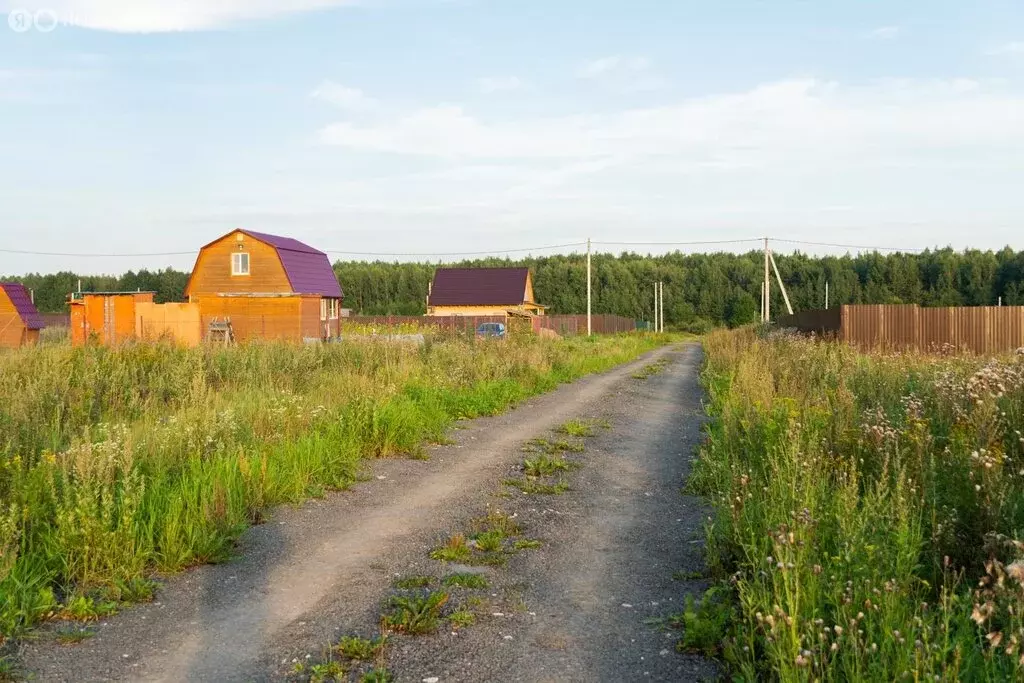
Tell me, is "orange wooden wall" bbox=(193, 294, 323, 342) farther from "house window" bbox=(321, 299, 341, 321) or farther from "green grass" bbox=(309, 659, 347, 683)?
"green grass" bbox=(309, 659, 347, 683)

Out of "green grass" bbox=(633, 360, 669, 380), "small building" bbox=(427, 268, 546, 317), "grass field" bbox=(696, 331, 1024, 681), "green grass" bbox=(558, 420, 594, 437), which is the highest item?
"small building" bbox=(427, 268, 546, 317)

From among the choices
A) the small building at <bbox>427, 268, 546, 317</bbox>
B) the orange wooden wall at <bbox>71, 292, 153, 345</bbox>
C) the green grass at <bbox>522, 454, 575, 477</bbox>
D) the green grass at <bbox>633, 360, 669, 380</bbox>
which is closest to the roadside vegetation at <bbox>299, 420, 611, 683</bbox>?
the green grass at <bbox>522, 454, 575, 477</bbox>

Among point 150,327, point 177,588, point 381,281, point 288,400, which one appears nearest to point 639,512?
point 177,588

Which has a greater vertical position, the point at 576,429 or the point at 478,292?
the point at 478,292

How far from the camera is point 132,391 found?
1005 centimetres

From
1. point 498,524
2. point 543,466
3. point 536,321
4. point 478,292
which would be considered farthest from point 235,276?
point 498,524

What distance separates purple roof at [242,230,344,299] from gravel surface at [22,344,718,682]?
2891 centimetres

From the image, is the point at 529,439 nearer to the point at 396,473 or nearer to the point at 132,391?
the point at 396,473

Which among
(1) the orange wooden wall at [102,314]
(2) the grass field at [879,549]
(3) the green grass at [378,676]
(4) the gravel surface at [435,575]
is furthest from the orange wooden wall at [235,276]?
(3) the green grass at [378,676]

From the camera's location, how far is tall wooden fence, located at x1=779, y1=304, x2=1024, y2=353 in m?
22.0

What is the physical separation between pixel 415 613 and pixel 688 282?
111m

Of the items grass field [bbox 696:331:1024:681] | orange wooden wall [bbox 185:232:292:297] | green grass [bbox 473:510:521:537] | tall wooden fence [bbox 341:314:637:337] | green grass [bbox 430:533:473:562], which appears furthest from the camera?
tall wooden fence [bbox 341:314:637:337]

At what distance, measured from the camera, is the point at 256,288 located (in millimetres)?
36312

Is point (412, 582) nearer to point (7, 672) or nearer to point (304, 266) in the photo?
point (7, 672)
